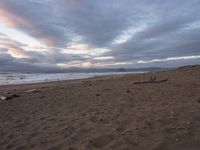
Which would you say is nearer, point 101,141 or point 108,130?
point 101,141

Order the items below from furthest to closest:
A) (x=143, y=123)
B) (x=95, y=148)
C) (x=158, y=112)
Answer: (x=158, y=112) → (x=143, y=123) → (x=95, y=148)

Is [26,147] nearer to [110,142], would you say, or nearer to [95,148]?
[95,148]

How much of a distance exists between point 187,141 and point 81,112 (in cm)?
319

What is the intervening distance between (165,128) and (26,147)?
2624mm

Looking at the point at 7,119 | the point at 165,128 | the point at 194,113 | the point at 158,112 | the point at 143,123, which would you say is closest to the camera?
the point at 165,128

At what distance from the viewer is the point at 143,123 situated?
14.5ft

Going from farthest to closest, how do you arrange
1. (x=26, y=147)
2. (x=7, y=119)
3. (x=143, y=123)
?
(x=7, y=119), (x=143, y=123), (x=26, y=147)

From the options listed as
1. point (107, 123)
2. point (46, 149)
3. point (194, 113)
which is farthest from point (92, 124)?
point (194, 113)

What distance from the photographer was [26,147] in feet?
12.2

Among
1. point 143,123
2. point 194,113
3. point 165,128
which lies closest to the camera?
point 165,128

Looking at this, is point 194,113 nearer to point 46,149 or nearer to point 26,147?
point 46,149

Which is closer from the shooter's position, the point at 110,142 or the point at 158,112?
the point at 110,142

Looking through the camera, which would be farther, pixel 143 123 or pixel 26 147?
pixel 143 123

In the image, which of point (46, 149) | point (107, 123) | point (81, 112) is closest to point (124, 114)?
point (107, 123)
